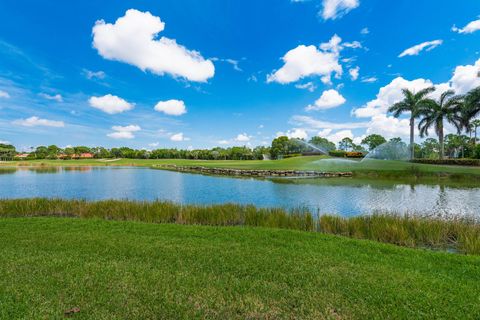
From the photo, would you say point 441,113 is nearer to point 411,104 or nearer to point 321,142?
point 411,104

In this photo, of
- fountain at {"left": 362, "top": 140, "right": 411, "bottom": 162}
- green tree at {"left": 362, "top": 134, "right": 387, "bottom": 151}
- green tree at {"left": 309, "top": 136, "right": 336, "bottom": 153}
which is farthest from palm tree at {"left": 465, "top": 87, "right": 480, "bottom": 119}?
green tree at {"left": 309, "top": 136, "right": 336, "bottom": 153}

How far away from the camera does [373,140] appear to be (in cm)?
8831

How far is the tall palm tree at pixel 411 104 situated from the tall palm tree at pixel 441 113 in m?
0.85

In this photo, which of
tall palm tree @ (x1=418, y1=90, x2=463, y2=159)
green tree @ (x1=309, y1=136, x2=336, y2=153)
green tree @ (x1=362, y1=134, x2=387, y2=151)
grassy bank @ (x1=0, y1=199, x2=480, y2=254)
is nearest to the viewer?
grassy bank @ (x1=0, y1=199, x2=480, y2=254)

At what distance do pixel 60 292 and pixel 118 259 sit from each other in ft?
4.03

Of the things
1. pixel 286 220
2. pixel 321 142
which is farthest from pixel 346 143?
pixel 286 220

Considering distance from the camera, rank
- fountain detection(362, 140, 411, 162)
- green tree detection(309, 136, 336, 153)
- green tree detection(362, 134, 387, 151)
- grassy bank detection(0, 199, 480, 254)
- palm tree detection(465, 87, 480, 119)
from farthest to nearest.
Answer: green tree detection(309, 136, 336, 153) → green tree detection(362, 134, 387, 151) → fountain detection(362, 140, 411, 162) → palm tree detection(465, 87, 480, 119) → grassy bank detection(0, 199, 480, 254)

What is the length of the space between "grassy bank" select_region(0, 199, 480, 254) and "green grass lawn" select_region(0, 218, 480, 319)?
167 cm

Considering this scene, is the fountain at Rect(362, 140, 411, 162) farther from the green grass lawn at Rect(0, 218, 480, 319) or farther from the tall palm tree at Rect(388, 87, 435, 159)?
the green grass lawn at Rect(0, 218, 480, 319)

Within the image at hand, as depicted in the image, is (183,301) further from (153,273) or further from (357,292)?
(357,292)

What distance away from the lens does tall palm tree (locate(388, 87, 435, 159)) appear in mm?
42106

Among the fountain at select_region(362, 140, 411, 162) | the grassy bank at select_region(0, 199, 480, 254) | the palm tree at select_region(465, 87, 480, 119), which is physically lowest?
the grassy bank at select_region(0, 199, 480, 254)

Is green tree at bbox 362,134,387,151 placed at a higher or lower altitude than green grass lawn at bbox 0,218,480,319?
higher

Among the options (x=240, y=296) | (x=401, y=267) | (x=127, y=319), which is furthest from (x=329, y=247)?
(x=127, y=319)
